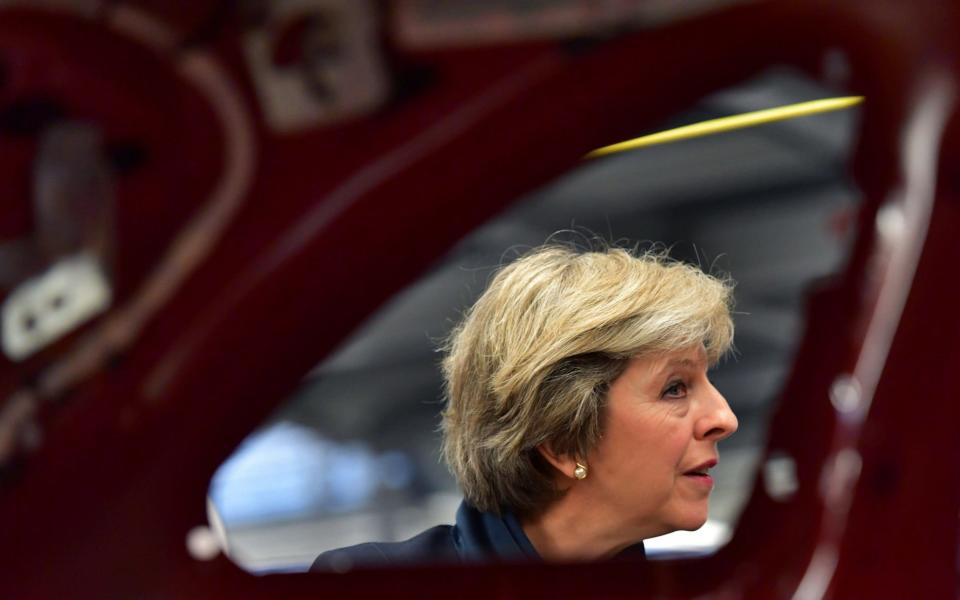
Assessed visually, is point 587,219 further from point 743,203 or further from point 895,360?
point 743,203

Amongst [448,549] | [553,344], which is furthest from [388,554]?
[553,344]

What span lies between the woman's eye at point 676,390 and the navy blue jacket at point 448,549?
2.6 inches

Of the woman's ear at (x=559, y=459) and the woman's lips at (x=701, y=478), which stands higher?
the woman's lips at (x=701, y=478)

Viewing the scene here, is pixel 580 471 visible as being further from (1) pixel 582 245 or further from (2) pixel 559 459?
(1) pixel 582 245

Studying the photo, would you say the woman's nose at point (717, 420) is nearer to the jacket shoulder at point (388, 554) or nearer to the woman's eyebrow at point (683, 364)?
the woman's eyebrow at point (683, 364)

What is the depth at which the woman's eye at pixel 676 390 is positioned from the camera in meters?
0.49

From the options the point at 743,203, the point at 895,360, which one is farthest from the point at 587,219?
the point at 743,203

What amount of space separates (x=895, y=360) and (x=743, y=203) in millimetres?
1015

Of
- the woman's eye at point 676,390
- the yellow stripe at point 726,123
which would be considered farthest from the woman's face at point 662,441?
the yellow stripe at point 726,123

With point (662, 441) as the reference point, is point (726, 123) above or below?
above

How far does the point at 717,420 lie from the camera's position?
1.57ft

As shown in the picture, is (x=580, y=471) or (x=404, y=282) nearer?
(x=404, y=282)

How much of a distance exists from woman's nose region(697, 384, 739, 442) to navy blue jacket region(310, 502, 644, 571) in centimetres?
6

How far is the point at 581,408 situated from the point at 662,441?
48mm
